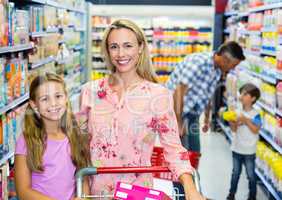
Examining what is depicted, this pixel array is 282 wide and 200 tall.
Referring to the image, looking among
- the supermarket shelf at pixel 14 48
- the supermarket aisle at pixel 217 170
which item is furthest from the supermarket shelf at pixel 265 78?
the supermarket shelf at pixel 14 48

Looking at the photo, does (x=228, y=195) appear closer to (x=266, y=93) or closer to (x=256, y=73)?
(x=266, y=93)

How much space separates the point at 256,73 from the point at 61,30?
2303 millimetres

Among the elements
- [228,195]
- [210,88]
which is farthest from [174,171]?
[228,195]

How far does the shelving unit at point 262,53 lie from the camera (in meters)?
4.85

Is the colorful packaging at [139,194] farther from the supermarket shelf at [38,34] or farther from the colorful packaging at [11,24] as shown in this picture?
the supermarket shelf at [38,34]

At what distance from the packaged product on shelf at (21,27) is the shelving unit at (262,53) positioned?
2226 mm

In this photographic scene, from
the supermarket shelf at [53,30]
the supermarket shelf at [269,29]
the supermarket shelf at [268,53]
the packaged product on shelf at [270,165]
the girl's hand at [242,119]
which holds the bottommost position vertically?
the packaged product on shelf at [270,165]

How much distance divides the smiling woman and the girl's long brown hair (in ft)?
0.29

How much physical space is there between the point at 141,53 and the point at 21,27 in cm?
169

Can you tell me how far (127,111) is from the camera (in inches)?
93.5

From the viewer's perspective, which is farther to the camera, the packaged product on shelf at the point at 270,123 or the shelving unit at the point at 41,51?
the packaged product on shelf at the point at 270,123

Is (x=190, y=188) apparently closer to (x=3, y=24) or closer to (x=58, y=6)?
(x=3, y=24)

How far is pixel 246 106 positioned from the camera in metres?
4.68

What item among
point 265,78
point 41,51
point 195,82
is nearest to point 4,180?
point 41,51
